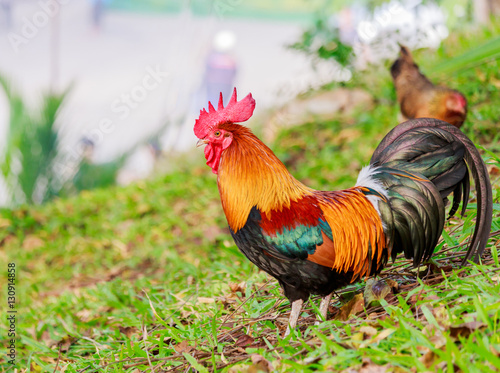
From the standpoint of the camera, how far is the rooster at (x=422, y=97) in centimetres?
383

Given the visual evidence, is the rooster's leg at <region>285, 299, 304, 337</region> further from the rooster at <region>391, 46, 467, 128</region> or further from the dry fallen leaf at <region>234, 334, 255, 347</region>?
the rooster at <region>391, 46, 467, 128</region>

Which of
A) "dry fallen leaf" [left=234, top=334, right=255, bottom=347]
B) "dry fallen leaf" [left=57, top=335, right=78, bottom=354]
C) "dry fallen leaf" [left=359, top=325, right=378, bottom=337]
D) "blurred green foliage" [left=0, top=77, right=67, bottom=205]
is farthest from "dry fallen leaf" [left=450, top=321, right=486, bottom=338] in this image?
"blurred green foliage" [left=0, top=77, right=67, bottom=205]

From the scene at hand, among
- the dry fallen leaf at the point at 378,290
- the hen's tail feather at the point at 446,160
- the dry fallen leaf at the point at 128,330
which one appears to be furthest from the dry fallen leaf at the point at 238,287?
the hen's tail feather at the point at 446,160

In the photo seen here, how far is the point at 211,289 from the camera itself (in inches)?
129

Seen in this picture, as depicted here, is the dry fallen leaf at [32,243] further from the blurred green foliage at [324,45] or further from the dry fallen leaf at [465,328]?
the dry fallen leaf at [465,328]

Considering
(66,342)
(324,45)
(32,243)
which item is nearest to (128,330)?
(66,342)

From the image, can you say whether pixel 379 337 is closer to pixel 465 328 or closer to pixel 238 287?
pixel 465 328

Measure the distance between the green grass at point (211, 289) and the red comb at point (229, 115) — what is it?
0.93 metres

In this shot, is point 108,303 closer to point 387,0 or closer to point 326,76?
point 326,76

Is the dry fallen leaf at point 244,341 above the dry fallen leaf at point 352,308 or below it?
below

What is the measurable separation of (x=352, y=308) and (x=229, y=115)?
3.67 ft

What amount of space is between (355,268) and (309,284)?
0.23m

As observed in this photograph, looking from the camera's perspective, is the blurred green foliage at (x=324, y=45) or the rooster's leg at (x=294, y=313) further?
the blurred green foliage at (x=324, y=45)

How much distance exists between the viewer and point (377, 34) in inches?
257
